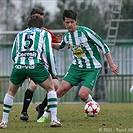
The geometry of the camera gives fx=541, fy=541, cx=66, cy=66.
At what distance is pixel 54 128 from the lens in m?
→ 8.70

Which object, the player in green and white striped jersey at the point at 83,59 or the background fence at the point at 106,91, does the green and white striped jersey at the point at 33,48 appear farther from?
the background fence at the point at 106,91

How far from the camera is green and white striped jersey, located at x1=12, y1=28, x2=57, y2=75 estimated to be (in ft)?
28.5

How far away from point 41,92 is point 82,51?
11151mm

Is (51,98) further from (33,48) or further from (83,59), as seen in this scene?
(83,59)

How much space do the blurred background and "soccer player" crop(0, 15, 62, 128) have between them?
41.2 feet

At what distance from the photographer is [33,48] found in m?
8.70

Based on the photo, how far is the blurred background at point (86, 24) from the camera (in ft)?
72.5

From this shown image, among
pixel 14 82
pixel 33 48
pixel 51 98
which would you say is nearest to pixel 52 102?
pixel 51 98

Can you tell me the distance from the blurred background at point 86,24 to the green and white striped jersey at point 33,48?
41.6ft

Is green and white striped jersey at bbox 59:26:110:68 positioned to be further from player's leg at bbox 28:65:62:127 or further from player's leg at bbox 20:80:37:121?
player's leg at bbox 28:65:62:127

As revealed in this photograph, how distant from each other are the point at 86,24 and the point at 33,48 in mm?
14770

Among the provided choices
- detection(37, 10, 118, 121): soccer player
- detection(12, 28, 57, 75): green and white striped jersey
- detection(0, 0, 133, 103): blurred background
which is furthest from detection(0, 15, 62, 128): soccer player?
detection(0, 0, 133, 103): blurred background

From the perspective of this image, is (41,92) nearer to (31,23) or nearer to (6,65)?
(6,65)

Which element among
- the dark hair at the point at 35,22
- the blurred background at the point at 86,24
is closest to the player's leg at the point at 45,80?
the dark hair at the point at 35,22
